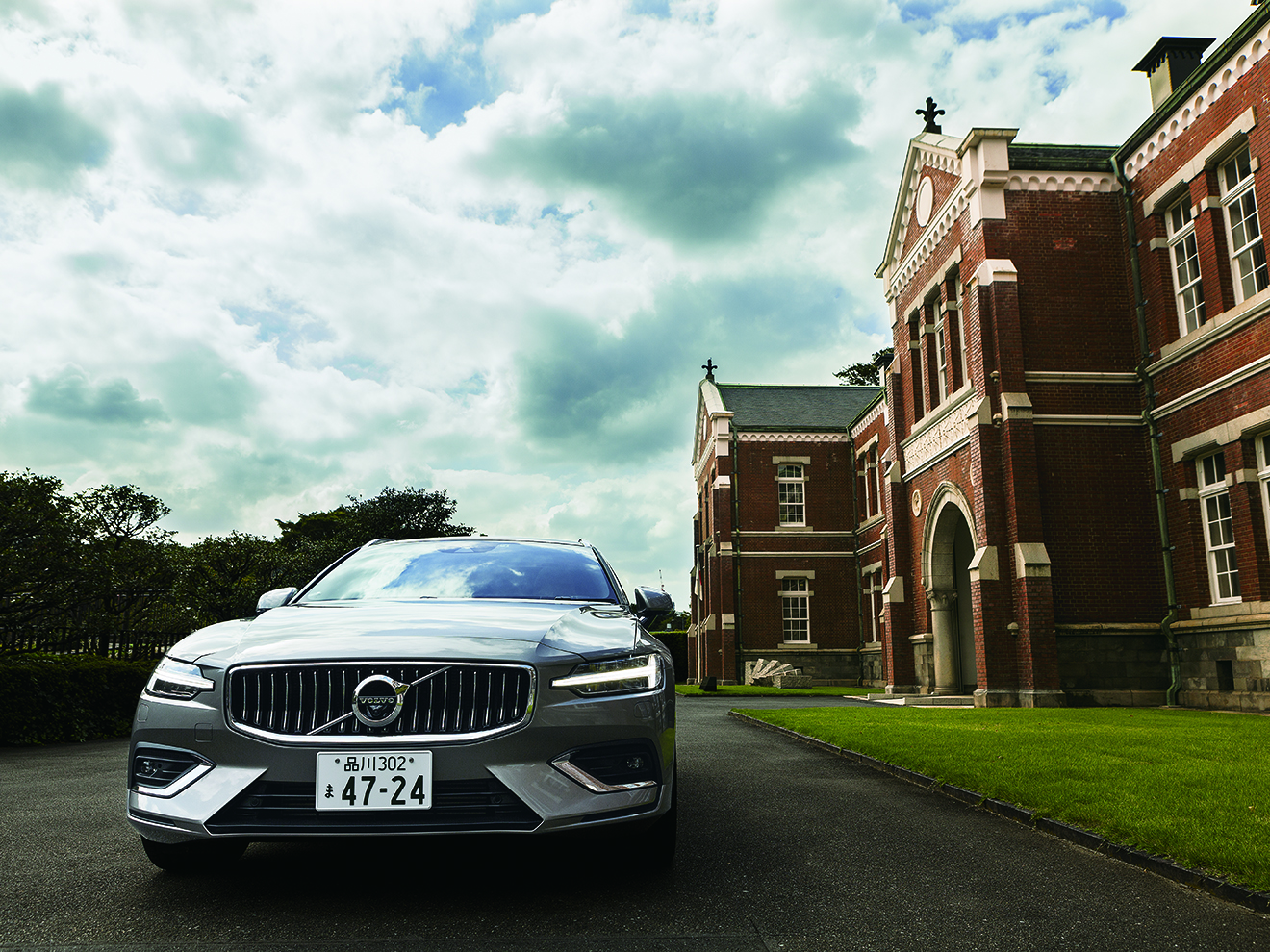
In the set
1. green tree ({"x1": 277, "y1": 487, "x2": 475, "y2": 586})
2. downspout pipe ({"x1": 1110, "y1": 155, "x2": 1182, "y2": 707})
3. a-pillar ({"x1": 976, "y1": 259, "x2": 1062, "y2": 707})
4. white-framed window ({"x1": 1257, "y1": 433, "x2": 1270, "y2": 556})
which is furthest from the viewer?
green tree ({"x1": 277, "y1": 487, "x2": 475, "y2": 586})

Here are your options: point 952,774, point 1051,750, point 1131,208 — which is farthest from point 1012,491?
point 952,774

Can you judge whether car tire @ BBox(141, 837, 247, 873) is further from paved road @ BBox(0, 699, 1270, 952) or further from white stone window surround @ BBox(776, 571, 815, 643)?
white stone window surround @ BBox(776, 571, 815, 643)

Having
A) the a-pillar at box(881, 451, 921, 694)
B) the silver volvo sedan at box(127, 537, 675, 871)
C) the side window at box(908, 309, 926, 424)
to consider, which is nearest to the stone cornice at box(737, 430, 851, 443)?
the a-pillar at box(881, 451, 921, 694)

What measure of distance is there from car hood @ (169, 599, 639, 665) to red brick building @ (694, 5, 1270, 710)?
12.0 meters

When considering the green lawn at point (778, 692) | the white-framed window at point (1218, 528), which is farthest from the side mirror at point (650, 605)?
the green lawn at point (778, 692)

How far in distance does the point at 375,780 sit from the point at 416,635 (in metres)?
0.59

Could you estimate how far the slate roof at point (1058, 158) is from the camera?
51.7 ft

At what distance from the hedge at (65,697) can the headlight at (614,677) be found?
910cm

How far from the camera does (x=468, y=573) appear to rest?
4.81 metres

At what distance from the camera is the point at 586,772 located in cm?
323

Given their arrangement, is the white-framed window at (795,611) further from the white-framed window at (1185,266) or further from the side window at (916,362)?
the white-framed window at (1185,266)

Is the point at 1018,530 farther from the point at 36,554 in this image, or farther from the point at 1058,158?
the point at 36,554

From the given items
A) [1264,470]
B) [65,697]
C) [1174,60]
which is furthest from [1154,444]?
[65,697]

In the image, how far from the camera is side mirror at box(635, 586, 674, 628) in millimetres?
5171
